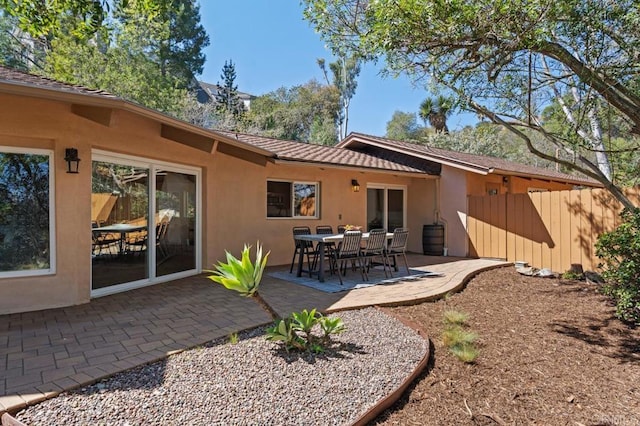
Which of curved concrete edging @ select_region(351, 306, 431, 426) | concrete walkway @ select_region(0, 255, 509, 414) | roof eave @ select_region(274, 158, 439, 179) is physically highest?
roof eave @ select_region(274, 158, 439, 179)

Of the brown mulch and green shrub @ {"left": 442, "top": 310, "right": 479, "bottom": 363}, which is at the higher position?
green shrub @ {"left": 442, "top": 310, "right": 479, "bottom": 363}

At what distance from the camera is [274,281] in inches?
314

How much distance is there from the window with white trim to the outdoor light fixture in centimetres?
483

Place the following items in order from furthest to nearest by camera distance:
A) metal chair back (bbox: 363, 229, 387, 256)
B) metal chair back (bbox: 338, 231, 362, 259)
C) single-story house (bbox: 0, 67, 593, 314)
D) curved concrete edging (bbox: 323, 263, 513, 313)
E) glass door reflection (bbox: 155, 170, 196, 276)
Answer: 1. metal chair back (bbox: 363, 229, 387, 256)
2. metal chair back (bbox: 338, 231, 362, 259)
3. glass door reflection (bbox: 155, 170, 196, 276)
4. curved concrete edging (bbox: 323, 263, 513, 313)
5. single-story house (bbox: 0, 67, 593, 314)

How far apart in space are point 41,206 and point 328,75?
36287 millimetres

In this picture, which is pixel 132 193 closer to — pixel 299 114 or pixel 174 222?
pixel 174 222

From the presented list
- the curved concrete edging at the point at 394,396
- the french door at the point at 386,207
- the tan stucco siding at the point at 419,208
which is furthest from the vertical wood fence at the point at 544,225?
the curved concrete edging at the point at 394,396

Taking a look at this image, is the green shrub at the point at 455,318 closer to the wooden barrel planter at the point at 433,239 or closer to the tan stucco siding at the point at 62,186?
the tan stucco siding at the point at 62,186

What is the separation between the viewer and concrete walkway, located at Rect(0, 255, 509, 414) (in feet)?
11.5

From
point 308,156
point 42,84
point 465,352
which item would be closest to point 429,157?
point 308,156

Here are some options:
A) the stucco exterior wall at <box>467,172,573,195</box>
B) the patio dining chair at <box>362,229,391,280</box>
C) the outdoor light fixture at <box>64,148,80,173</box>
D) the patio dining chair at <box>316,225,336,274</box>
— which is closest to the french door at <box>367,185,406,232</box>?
the stucco exterior wall at <box>467,172,573,195</box>

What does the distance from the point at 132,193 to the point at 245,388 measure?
4.81 metres

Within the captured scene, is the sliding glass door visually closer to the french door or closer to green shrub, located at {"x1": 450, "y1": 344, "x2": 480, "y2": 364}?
green shrub, located at {"x1": 450, "y1": 344, "x2": 480, "y2": 364}

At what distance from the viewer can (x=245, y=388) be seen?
11.2 ft
